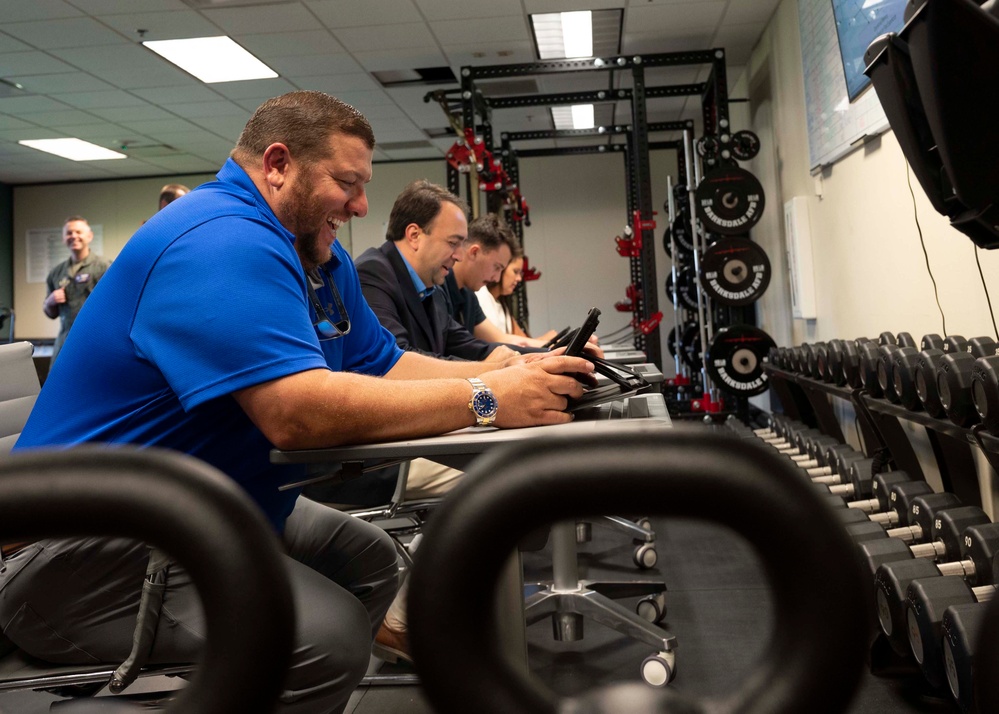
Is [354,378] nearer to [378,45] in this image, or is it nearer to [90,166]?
[378,45]

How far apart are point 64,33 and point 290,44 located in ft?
5.02

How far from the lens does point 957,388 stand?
6.84 ft

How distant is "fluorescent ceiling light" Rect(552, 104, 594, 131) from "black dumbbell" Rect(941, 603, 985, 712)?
24.3 ft

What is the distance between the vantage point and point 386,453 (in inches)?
42.9

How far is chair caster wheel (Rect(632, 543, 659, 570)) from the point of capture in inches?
119

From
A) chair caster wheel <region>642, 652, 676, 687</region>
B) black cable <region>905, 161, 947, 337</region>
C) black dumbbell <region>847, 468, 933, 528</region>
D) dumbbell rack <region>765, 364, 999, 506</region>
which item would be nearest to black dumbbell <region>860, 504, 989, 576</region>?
dumbbell rack <region>765, 364, 999, 506</region>

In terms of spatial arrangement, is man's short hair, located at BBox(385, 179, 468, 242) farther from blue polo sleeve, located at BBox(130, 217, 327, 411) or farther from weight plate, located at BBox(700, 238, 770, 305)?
weight plate, located at BBox(700, 238, 770, 305)

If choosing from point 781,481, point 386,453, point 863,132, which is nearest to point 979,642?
point 781,481

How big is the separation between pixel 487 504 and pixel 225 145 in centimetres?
959

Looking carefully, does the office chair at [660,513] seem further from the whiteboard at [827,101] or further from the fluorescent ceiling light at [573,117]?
the fluorescent ceiling light at [573,117]

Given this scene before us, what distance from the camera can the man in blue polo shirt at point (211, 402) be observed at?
41.3 inches

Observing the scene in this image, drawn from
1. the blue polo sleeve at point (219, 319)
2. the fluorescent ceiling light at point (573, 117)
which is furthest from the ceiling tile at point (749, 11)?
the blue polo sleeve at point (219, 319)

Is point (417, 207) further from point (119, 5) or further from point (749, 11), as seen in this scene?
point (749, 11)

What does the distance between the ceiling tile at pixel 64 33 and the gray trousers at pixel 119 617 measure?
17.7 feet
